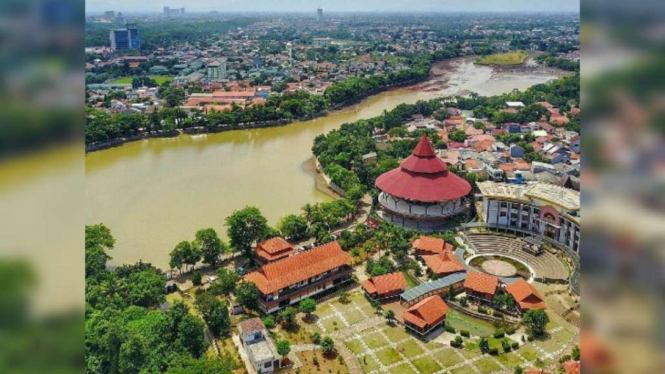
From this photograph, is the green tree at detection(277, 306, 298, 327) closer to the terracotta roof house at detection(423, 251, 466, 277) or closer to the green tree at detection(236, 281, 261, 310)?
the green tree at detection(236, 281, 261, 310)

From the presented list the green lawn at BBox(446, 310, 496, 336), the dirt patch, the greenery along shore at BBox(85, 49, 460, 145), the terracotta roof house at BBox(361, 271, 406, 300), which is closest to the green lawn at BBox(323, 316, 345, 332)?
the terracotta roof house at BBox(361, 271, 406, 300)

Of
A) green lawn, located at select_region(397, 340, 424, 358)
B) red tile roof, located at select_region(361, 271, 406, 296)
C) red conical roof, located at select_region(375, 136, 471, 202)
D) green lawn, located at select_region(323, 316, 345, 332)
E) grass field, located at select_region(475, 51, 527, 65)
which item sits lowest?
green lawn, located at select_region(397, 340, 424, 358)

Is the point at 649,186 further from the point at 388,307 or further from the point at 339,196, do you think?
the point at 339,196

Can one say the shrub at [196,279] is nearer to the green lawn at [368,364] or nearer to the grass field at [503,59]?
the green lawn at [368,364]

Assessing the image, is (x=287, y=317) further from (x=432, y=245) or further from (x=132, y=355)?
(x=432, y=245)

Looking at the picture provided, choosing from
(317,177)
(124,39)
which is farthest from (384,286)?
(124,39)

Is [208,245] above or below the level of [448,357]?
above

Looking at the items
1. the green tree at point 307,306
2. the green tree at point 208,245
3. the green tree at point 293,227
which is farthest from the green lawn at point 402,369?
the green tree at point 293,227

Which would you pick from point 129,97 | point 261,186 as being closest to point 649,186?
point 261,186
